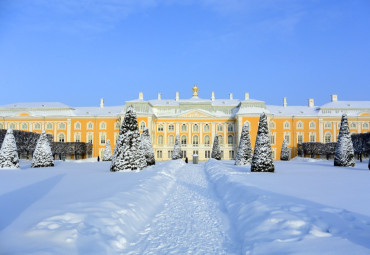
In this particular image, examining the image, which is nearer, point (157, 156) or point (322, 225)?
point (322, 225)

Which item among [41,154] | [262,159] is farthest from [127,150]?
[262,159]

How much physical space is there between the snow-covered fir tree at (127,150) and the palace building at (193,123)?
32327 millimetres

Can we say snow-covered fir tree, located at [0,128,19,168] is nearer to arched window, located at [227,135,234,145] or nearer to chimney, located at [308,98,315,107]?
arched window, located at [227,135,234,145]

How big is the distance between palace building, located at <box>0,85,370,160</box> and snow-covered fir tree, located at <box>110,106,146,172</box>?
32.3m

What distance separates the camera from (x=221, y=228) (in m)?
6.12

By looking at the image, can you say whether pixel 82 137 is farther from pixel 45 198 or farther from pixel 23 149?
pixel 45 198

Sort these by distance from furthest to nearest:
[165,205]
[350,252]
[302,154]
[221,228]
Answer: [302,154] → [165,205] → [221,228] → [350,252]

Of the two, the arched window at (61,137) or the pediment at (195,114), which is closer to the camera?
the pediment at (195,114)

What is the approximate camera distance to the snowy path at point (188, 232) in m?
4.91

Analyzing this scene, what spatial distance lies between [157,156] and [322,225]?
47.2 metres

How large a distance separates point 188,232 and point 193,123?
46.4 metres

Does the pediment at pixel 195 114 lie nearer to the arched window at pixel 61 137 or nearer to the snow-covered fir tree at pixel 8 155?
the arched window at pixel 61 137

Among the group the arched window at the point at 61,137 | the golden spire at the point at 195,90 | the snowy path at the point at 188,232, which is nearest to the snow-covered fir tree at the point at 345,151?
the snowy path at the point at 188,232

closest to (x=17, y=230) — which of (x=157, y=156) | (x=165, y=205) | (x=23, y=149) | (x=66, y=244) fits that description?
(x=66, y=244)
